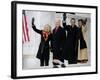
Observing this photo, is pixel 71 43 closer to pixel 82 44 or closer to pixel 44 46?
pixel 82 44

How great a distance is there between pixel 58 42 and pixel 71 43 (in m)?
0.11

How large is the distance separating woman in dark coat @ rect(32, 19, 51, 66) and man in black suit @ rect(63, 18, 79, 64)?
135mm

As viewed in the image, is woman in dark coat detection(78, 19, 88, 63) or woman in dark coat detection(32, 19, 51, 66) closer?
woman in dark coat detection(32, 19, 51, 66)

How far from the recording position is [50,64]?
Result: 5.25 feet

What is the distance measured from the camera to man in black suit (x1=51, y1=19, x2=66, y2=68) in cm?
161

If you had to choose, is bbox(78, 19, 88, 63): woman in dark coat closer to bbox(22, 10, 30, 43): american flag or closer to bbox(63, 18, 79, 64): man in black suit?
bbox(63, 18, 79, 64): man in black suit

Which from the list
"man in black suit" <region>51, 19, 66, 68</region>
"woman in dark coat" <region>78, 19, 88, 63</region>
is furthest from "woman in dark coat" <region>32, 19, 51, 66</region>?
"woman in dark coat" <region>78, 19, 88, 63</region>

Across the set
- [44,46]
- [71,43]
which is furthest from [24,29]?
[71,43]

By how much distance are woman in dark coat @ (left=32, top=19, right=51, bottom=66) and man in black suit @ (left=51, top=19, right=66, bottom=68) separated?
0.04m

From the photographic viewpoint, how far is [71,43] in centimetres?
167

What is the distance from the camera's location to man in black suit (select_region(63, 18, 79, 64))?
5.42 ft
